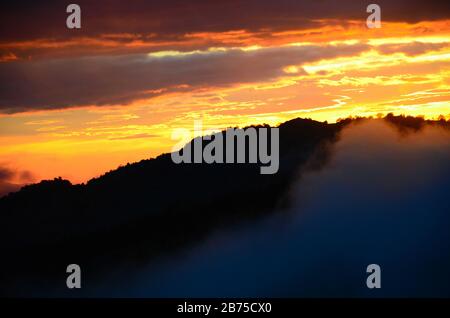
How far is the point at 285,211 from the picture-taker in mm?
104812

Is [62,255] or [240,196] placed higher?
[240,196]

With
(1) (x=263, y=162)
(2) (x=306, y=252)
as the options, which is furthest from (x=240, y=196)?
(2) (x=306, y=252)

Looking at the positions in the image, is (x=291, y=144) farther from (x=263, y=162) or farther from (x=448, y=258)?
(x=448, y=258)

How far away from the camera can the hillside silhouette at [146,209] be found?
10688cm

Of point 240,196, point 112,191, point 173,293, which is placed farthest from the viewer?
point 112,191

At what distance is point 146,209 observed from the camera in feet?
376

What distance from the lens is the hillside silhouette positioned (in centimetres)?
10688

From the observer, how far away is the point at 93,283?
104m

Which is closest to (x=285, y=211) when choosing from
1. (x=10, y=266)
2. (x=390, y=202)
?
(x=390, y=202)

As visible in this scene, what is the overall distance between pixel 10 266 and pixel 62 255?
7.55 m

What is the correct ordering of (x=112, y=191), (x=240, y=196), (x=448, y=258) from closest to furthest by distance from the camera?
(x=448, y=258), (x=240, y=196), (x=112, y=191)
